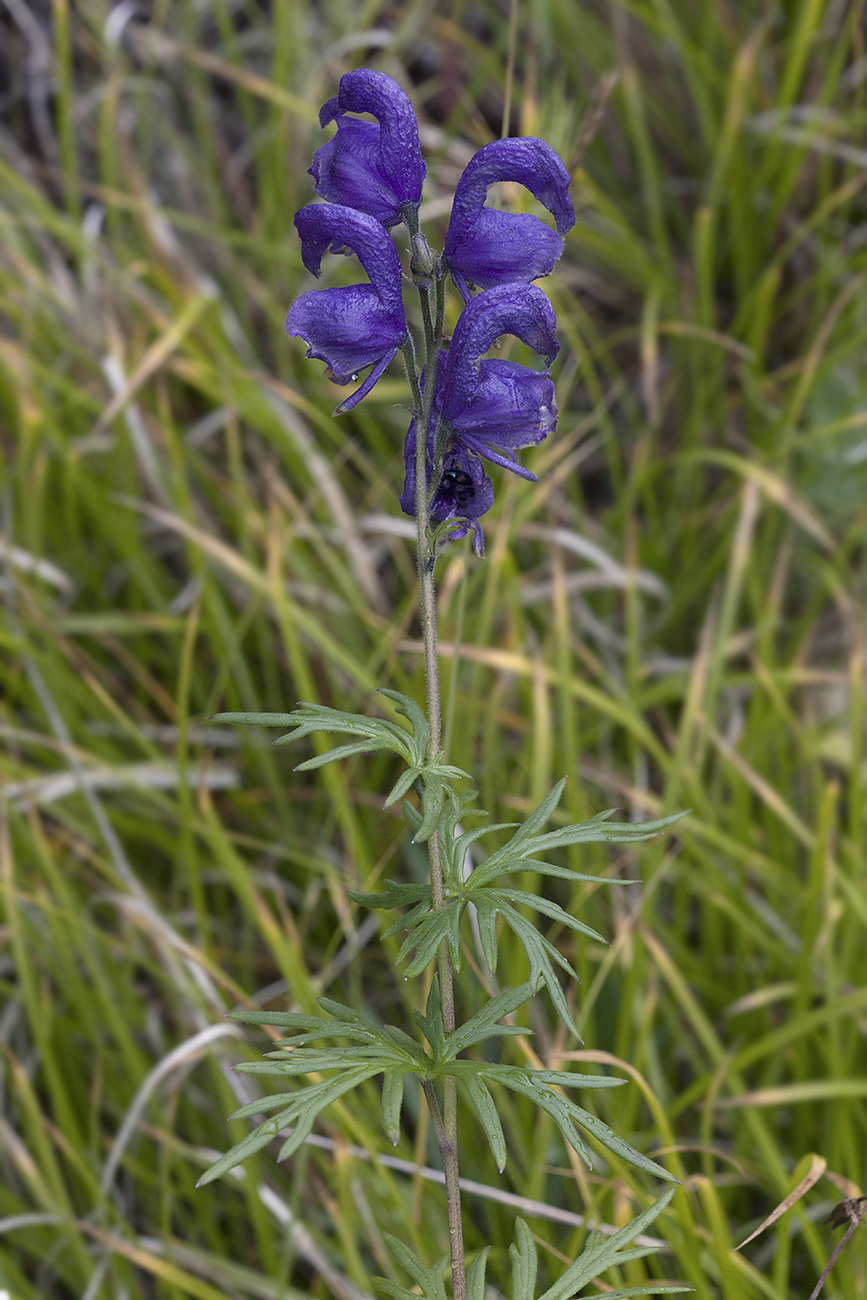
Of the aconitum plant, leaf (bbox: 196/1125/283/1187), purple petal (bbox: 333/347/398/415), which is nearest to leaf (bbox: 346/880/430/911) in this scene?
the aconitum plant

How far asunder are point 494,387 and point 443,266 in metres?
0.14

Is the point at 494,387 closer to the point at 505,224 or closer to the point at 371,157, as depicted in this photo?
the point at 505,224

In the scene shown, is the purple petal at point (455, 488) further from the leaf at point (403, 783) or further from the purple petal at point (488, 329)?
the leaf at point (403, 783)

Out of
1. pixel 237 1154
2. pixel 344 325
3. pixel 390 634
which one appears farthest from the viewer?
pixel 390 634

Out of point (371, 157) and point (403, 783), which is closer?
point (403, 783)

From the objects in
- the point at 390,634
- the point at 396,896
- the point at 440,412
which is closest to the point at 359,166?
the point at 440,412

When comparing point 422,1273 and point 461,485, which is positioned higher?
point 461,485

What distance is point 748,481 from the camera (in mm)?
2855

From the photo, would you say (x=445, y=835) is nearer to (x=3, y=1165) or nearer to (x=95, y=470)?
(x=3, y=1165)

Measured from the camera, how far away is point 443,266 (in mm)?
1187

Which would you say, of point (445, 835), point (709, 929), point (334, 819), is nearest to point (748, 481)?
point (709, 929)

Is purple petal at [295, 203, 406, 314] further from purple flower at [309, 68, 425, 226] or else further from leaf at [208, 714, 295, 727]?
leaf at [208, 714, 295, 727]

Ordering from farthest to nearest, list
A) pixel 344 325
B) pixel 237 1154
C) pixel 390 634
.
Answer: pixel 390 634
pixel 344 325
pixel 237 1154

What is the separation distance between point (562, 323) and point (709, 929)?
1.45 m
